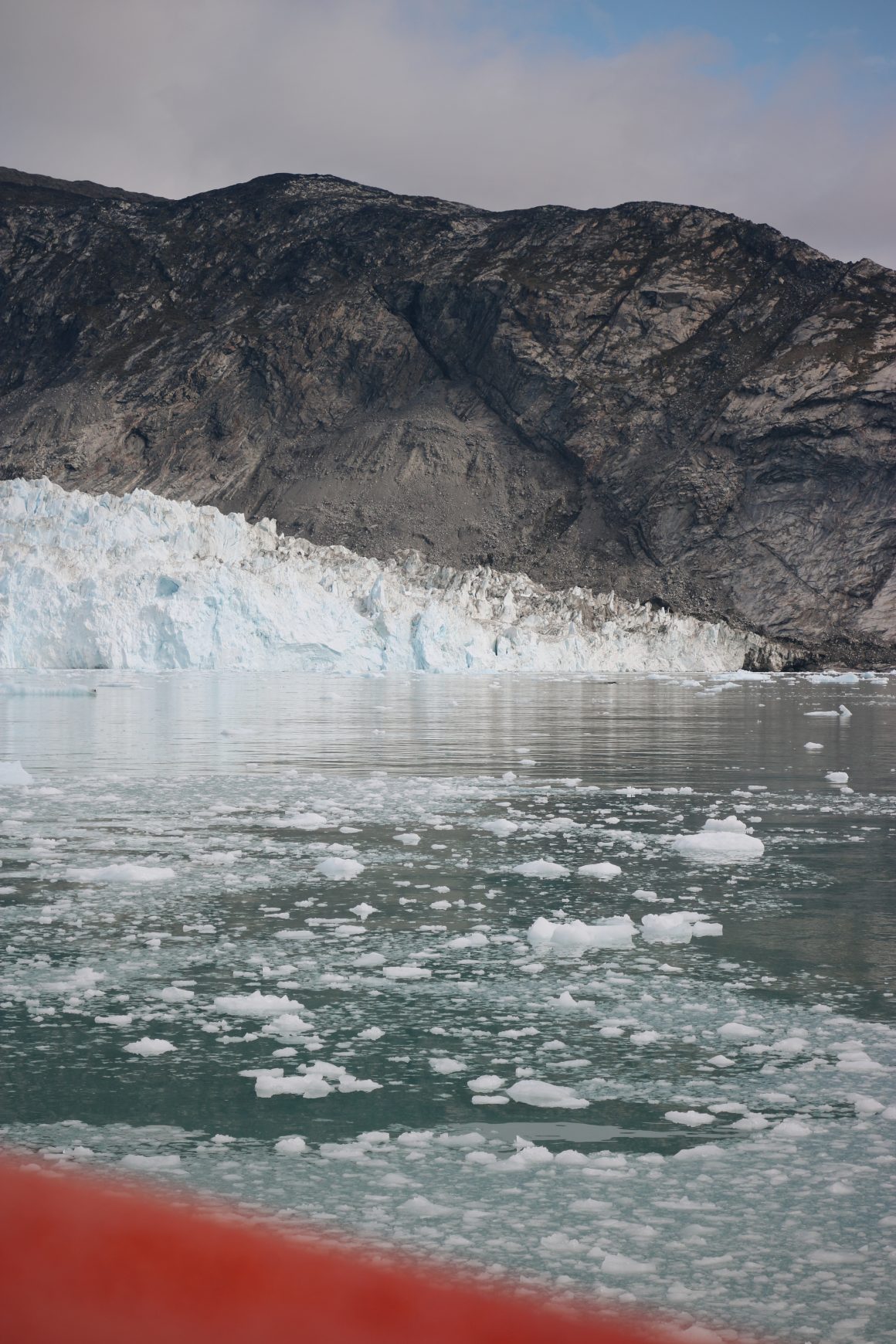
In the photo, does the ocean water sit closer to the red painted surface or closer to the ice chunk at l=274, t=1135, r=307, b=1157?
the ice chunk at l=274, t=1135, r=307, b=1157

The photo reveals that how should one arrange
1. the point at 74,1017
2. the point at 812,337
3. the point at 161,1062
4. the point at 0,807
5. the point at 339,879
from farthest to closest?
the point at 812,337, the point at 0,807, the point at 339,879, the point at 74,1017, the point at 161,1062

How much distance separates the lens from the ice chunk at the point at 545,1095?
374 cm

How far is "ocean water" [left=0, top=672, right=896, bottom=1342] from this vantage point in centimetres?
292

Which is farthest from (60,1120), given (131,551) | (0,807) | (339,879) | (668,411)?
(668,411)

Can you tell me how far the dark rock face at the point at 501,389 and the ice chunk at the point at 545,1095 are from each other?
77778 mm

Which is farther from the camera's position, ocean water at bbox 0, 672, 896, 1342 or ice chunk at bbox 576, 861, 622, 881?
ice chunk at bbox 576, 861, 622, 881

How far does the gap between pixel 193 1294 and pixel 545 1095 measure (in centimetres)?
225

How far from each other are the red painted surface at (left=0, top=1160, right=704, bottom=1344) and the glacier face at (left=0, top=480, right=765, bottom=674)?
40.7 meters

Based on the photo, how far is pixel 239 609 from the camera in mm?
43594

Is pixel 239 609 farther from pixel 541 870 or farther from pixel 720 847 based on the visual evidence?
pixel 541 870

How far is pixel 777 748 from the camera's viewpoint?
17141 millimetres

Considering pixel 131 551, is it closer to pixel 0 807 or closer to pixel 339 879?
pixel 0 807

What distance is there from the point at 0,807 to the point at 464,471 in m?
92.9

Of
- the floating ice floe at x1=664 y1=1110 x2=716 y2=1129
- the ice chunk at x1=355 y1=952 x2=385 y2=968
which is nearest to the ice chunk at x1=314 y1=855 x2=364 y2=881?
the ice chunk at x1=355 y1=952 x2=385 y2=968
